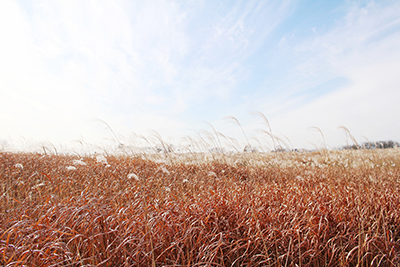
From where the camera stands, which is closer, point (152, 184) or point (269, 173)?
point (152, 184)

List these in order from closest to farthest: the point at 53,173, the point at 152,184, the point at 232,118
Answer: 1. the point at 152,184
2. the point at 53,173
3. the point at 232,118

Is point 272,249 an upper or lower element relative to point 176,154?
lower

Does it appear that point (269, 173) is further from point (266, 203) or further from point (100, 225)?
point (100, 225)

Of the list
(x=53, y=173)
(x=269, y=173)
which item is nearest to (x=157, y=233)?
(x=53, y=173)

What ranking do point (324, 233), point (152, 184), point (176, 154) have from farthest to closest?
point (176, 154) < point (152, 184) < point (324, 233)

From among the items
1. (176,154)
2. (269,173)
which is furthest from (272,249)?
(176,154)

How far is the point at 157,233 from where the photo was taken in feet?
6.53

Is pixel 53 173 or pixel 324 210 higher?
pixel 53 173

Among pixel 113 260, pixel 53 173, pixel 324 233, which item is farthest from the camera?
pixel 53 173

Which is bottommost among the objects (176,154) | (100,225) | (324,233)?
(324,233)

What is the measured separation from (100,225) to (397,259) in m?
2.70

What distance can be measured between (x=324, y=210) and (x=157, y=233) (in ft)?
6.37

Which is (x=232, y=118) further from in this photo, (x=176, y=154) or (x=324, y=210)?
(x=324, y=210)

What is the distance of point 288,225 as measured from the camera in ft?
7.64
